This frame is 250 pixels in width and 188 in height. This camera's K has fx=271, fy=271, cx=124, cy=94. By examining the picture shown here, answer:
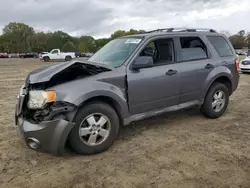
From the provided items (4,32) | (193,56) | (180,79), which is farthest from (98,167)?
(4,32)

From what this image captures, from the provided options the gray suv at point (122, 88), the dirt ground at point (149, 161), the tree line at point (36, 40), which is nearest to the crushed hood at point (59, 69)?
the gray suv at point (122, 88)

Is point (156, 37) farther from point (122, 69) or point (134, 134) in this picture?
point (134, 134)

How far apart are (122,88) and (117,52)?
89cm

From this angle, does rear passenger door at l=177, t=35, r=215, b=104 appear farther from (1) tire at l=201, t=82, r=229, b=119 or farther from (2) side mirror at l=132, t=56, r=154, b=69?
(2) side mirror at l=132, t=56, r=154, b=69

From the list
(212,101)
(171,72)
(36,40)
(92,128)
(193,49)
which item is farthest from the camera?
(36,40)

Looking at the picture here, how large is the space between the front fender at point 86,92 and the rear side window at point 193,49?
5.50 feet

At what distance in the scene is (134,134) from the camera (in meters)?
4.79

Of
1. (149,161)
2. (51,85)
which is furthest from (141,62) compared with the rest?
(149,161)

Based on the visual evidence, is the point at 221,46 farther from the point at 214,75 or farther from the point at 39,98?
the point at 39,98

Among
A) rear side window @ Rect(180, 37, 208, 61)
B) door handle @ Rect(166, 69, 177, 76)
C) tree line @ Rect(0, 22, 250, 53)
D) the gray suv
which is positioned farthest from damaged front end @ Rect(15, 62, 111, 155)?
tree line @ Rect(0, 22, 250, 53)

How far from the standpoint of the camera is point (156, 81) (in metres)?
4.58

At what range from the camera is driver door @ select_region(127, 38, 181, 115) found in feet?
14.3

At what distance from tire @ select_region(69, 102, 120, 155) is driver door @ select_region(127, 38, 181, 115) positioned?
454 millimetres

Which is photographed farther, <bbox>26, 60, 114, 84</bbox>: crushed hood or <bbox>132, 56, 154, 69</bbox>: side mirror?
<bbox>132, 56, 154, 69</bbox>: side mirror
